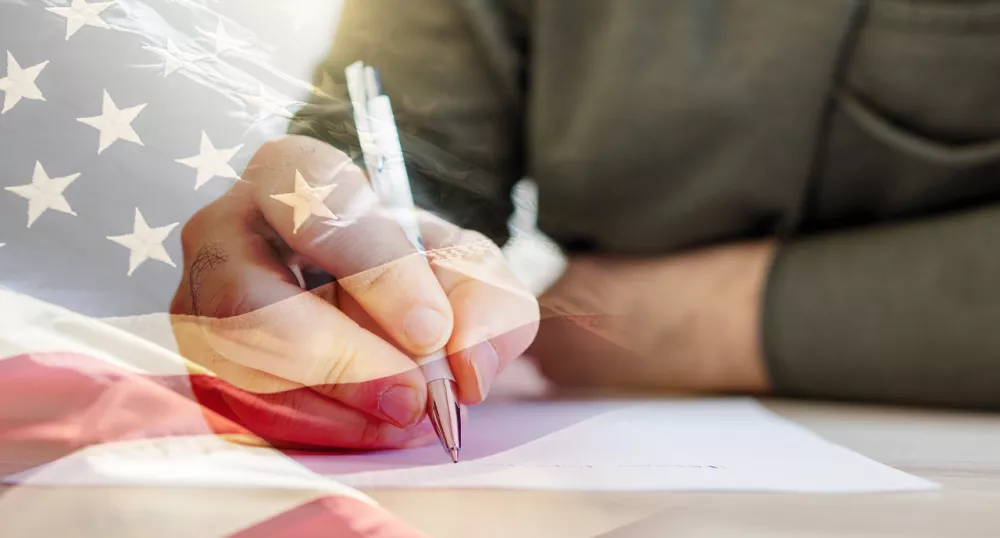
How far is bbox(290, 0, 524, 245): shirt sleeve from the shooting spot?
14 centimetres

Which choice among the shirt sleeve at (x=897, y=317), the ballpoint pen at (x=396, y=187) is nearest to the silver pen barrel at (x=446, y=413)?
the ballpoint pen at (x=396, y=187)

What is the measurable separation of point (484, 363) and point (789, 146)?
0.62ft

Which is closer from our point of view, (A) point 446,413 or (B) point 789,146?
(A) point 446,413

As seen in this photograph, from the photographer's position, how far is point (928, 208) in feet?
0.87

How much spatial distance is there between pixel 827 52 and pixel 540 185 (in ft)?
0.41

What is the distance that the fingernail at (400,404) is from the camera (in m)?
0.13

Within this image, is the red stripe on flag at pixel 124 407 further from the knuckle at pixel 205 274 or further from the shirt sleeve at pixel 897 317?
the shirt sleeve at pixel 897 317

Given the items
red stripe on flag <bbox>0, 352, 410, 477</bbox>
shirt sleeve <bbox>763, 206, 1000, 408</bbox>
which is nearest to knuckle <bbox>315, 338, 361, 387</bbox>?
red stripe on flag <bbox>0, 352, 410, 477</bbox>

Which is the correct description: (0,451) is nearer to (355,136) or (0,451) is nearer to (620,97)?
(355,136)

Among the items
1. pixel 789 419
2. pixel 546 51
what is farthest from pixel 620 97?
pixel 789 419

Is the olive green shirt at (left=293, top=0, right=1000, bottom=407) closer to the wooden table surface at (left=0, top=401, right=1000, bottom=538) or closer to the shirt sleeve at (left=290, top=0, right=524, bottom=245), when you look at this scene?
the shirt sleeve at (left=290, top=0, right=524, bottom=245)

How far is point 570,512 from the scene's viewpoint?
4.9 inches

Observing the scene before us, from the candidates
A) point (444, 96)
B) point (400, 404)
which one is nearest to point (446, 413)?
point (400, 404)
